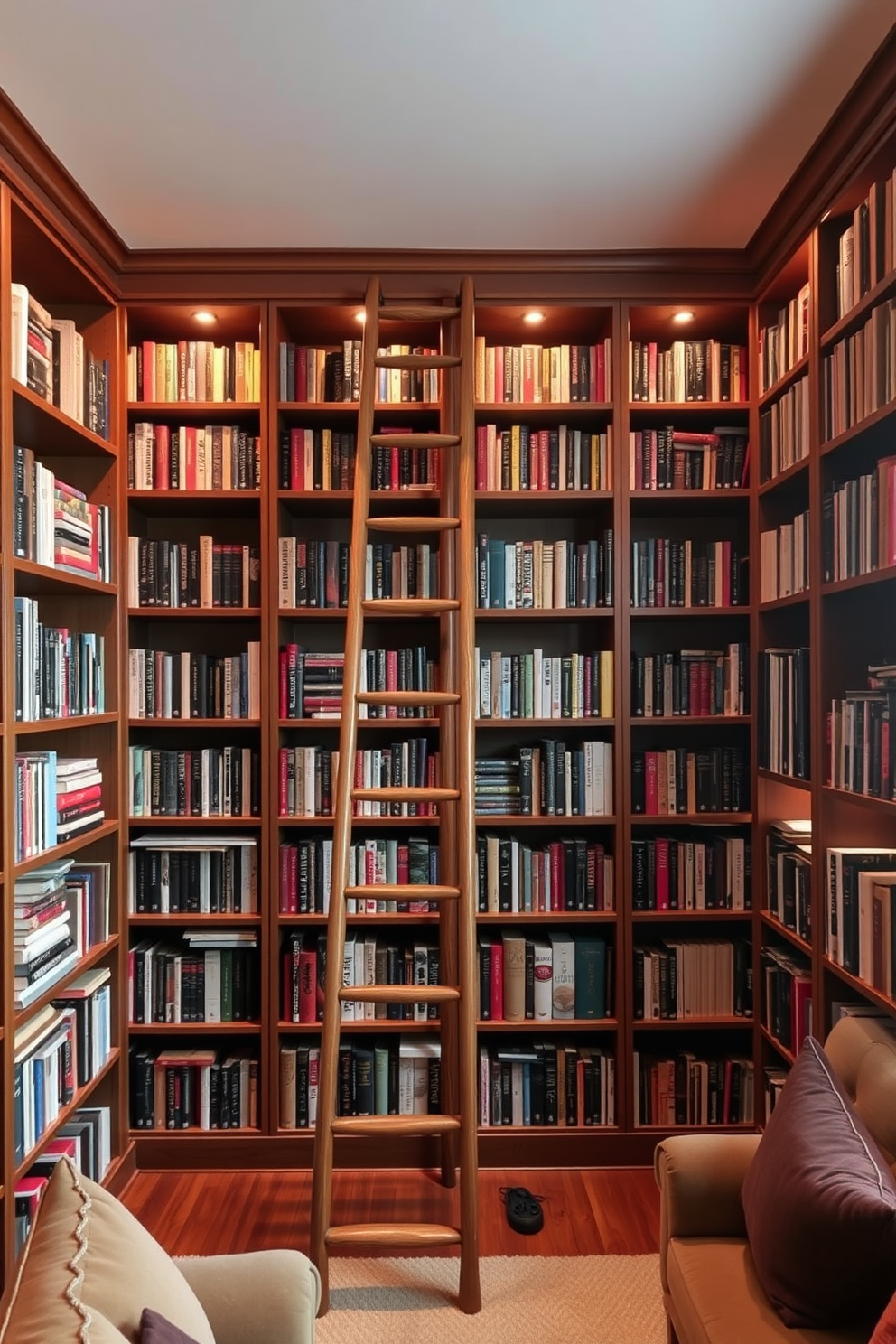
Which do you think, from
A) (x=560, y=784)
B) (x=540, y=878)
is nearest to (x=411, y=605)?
(x=560, y=784)

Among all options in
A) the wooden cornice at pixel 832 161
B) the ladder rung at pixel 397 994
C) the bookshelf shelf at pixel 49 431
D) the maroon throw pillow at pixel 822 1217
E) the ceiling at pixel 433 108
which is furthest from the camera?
the ladder rung at pixel 397 994

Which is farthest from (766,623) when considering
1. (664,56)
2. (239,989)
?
(239,989)

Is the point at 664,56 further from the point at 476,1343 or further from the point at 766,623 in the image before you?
the point at 476,1343

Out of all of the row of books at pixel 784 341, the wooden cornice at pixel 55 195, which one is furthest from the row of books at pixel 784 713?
the wooden cornice at pixel 55 195

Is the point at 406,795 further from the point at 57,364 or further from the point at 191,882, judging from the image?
the point at 57,364

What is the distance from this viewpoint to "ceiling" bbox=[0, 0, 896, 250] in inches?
62.6

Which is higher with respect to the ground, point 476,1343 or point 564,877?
point 564,877

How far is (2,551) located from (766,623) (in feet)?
6.71

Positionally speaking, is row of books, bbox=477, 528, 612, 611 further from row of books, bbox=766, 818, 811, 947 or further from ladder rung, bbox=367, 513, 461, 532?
row of books, bbox=766, 818, 811, 947

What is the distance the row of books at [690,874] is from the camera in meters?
2.61

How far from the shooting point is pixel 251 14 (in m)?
1.57

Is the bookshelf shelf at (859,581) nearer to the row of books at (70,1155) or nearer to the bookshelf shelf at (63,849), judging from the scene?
the bookshelf shelf at (63,849)

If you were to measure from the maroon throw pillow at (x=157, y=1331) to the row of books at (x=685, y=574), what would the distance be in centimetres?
208

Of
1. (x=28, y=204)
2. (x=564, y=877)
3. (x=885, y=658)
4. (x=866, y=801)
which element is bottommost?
(x=564, y=877)
